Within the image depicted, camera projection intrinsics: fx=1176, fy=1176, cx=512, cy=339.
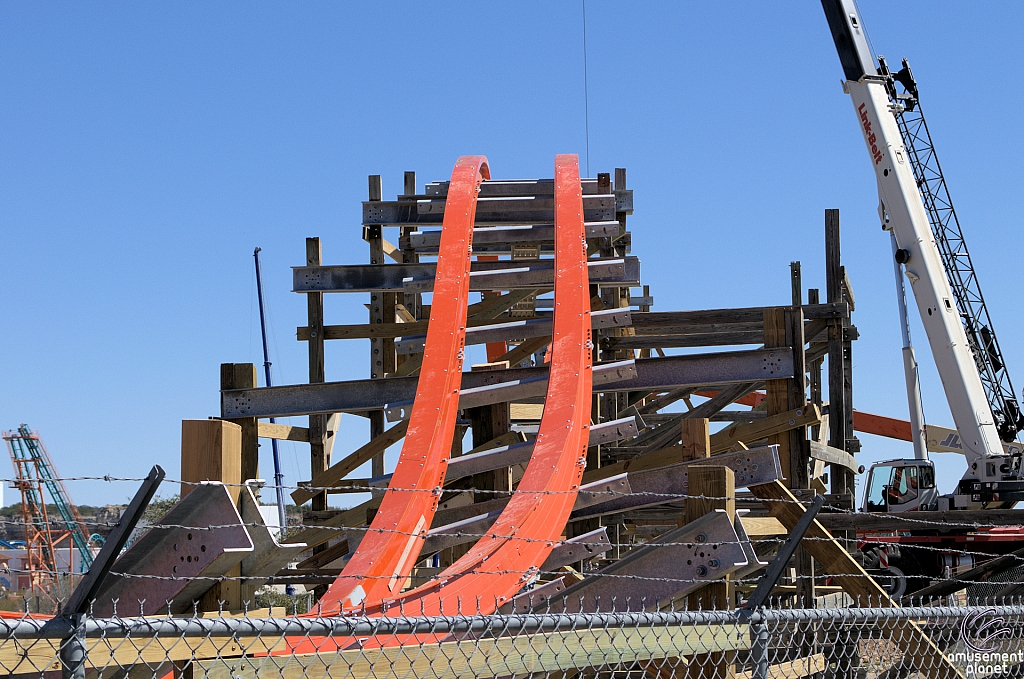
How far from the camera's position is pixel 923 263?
15.8 m

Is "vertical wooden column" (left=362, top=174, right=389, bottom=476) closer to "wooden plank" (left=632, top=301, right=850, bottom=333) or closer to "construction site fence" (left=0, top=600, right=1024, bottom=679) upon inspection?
"wooden plank" (left=632, top=301, right=850, bottom=333)

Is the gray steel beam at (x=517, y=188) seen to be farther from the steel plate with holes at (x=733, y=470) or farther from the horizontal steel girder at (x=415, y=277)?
the steel plate with holes at (x=733, y=470)

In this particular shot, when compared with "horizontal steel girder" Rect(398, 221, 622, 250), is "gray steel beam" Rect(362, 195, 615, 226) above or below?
above

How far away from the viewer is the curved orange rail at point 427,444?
6.27 meters

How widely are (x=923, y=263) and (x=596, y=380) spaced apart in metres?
8.61

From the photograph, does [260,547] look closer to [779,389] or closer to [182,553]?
[182,553]

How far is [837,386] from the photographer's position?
13148 mm

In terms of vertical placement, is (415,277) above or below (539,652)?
above

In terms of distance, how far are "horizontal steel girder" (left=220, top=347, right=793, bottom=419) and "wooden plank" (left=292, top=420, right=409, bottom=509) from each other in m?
1.69

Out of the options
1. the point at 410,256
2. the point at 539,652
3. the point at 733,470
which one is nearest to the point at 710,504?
the point at 539,652

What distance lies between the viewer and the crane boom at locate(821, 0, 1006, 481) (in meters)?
15.4

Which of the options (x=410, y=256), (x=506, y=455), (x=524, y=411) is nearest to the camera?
(x=506, y=455)

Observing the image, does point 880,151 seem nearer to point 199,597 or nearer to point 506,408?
point 506,408

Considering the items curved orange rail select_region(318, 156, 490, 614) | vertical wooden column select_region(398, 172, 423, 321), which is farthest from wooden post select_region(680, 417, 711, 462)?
vertical wooden column select_region(398, 172, 423, 321)
